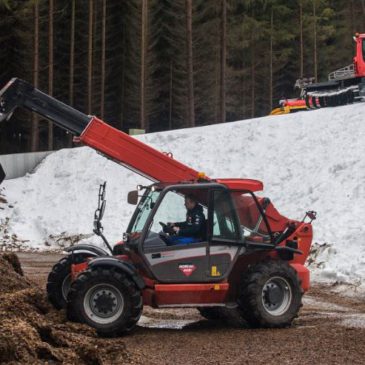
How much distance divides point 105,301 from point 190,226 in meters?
1.63

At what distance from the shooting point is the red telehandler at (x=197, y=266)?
33.8ft

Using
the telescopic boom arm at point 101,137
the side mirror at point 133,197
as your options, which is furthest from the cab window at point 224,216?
the side mirror at point 133,197

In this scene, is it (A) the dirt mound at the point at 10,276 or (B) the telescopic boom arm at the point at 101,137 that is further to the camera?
(B) the telescopic boom arm at the point at 101,137

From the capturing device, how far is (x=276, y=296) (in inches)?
433

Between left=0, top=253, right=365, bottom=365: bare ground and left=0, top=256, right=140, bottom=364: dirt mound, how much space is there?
0.01 metres

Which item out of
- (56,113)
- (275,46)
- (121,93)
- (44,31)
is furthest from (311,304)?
(275,46)

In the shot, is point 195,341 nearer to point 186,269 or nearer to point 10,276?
point 186,269

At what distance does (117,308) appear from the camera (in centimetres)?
1032

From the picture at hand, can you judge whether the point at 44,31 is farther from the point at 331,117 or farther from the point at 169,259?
the point at 169,259

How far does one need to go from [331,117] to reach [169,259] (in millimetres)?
16667

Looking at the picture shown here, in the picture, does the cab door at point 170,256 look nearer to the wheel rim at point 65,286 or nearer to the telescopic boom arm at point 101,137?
the telescopic boom arm at point 101,137

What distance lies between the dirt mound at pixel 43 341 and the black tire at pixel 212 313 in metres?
2.57

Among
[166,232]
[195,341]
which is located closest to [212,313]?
[166,232]

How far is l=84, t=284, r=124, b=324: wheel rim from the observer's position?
33.7 ft
